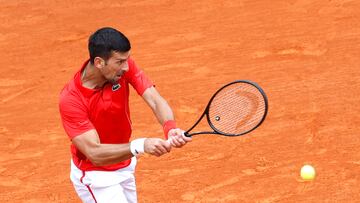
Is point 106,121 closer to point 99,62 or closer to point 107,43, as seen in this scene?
point 99,62

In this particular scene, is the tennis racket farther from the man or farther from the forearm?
the man

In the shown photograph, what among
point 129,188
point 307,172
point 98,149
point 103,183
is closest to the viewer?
point 98,149

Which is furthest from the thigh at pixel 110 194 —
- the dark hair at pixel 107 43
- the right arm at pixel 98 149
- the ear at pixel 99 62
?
the dark hair at pixel 107 43

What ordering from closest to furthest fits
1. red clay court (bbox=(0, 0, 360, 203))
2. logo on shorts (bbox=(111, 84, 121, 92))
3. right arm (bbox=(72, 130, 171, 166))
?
right arm (bbox=(72, 130, 171, 166)) → logo on shorts (bbox=(111, 84, 121, 92)) → red clay court (bbox=(0, 0, 360, 203))

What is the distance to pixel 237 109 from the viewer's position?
6516 millimetres

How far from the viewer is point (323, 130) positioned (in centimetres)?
916

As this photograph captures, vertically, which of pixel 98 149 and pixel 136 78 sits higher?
pixel 136 78

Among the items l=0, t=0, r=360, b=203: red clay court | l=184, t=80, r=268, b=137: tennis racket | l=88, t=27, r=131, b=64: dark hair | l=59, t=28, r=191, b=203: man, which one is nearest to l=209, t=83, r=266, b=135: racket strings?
l=184, t=80, r=268, b=137: tennis racket

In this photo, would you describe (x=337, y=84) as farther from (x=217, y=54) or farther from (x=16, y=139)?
(x=16, y=139)

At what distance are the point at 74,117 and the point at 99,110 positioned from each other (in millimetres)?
267

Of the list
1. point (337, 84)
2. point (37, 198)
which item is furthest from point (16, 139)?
point (337, 84)

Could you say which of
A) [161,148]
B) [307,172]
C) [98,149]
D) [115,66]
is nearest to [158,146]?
[161,148]

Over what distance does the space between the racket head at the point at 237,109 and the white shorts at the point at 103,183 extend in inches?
36.1

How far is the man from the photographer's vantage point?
5.68 metres
